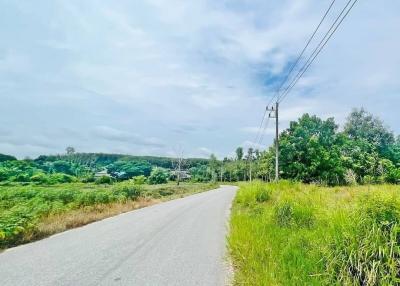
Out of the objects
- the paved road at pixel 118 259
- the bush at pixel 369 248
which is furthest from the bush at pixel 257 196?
the bush at pixel 369 248

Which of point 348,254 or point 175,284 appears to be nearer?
point 348,254

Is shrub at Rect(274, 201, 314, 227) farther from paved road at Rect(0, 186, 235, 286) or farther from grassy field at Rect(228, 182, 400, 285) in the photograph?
grassy field at Rect(228, 182, 400, 285)

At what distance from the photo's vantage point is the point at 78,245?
9.54m

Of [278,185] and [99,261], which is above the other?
[278,185]

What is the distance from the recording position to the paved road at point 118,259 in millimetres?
6377

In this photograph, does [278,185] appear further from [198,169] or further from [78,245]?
[198,169]

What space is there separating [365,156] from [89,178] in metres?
64.0

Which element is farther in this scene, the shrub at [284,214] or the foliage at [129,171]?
the foliage at [129,171]

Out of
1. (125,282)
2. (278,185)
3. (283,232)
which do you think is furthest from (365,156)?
(125,282)

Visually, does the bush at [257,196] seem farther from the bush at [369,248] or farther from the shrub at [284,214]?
the bush at [369,248]

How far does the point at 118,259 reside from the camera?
793 centimetres

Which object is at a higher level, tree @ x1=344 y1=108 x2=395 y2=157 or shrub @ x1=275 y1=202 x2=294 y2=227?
tree @ x1=344 y1=108 x2=395 y2=157

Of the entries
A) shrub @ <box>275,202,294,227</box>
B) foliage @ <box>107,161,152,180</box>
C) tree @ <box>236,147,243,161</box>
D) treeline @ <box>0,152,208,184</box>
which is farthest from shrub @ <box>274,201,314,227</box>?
tree @ <box>236,147,243,161</box>

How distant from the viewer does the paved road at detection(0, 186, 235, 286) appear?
20.9 ft
